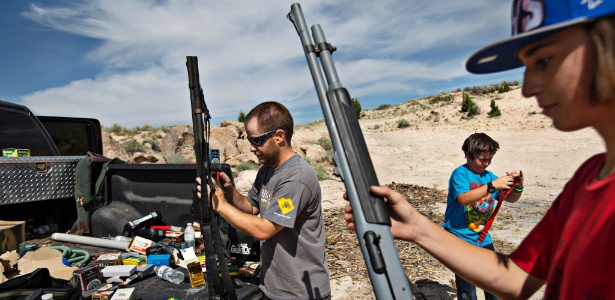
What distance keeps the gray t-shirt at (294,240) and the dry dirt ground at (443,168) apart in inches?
96.2

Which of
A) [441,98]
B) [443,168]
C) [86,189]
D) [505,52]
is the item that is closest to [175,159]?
[443,168]

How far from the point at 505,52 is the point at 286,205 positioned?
154 cm

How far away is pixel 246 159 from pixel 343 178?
53.9 feet

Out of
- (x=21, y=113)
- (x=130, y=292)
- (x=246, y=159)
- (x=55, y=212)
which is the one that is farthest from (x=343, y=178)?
(x=246, y=159)

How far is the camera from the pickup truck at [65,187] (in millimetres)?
3799

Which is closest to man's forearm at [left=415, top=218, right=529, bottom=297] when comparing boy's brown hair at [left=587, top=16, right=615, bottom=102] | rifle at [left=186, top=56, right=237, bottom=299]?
boy's brown hair at [left=587, top=16, right=615, bottom=102]

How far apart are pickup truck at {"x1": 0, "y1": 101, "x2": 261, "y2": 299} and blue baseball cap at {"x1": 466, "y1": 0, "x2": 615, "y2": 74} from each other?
8.28ft

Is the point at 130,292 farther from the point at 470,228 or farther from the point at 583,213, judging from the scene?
the point at 470,228

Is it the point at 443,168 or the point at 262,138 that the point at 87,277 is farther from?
the point at 443,168

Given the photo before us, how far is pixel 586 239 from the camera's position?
0.97 metres

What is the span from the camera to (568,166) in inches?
614

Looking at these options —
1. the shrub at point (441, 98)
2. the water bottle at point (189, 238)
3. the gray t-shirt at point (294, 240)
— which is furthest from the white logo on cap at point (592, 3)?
the shrub at point (441, 98)

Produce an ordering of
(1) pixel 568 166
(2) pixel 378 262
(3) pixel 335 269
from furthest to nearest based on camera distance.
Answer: (1) pixel 568 166 < (3) pixel 335 269 < (2) pixel 378 262

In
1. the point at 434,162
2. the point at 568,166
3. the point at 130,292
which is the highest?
the point at 130,292
